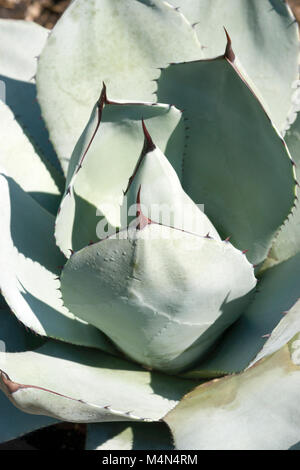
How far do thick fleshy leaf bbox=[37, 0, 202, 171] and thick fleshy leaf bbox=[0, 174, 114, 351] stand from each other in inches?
8.0

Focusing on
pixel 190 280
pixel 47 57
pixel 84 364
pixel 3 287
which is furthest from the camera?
pixel 47 57

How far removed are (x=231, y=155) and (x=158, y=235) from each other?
36cm

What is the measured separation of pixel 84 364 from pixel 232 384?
0.26 meters

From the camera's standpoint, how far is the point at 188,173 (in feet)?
4.02

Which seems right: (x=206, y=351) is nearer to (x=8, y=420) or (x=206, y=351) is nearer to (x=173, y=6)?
(x=8, y=420)

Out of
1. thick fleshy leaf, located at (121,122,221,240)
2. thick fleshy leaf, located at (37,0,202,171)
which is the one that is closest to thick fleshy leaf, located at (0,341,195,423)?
thick fleshy leaf, located at (121,122,221,240)

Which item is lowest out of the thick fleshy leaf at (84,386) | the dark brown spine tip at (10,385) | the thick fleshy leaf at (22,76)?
the thick fleshy leaf at (84,386)

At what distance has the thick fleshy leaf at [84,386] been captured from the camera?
920mm

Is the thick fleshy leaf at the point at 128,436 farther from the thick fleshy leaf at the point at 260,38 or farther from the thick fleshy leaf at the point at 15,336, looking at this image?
the thick fleshy leaf at the point at 260,38

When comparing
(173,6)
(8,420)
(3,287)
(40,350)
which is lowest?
(8,420)

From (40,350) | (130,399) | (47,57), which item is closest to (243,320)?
(130,399)

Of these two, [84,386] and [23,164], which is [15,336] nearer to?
[84,386]

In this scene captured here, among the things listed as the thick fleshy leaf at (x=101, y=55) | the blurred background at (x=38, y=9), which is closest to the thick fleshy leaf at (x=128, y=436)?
the thick fleshy leaf at (x=101, y=55)

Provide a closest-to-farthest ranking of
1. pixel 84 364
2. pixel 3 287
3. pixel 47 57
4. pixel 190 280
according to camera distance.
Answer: pixel 190 280 → pixel 3 287 → pixel 84 364 → pixel 47 57
